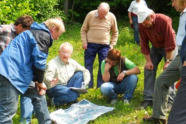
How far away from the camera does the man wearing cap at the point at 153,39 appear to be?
4.91m

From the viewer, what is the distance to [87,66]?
6738mm

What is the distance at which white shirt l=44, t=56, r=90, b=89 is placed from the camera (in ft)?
18.0

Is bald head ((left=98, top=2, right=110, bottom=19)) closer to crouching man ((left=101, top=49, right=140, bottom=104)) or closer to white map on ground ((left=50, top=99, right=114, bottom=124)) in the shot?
crouching man ((left=101, top=49, right=140, bottom=104))

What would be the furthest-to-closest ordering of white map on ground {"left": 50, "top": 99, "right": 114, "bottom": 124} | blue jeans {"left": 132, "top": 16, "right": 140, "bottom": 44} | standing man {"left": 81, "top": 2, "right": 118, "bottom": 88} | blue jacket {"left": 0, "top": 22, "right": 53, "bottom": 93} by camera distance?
1. blue jeans {"left": 132, "top": 16, "right": 140, "bottom": 44}
2. standing man {"left": 81, "top": 2, "right": 118, "bottom": 88}
3. white map on ground {"left": 50, "top": 99, "right": 114, "bottom": 124}
4. blue jacket {"left": 0, "top": 22, "right": 53, "bottom": 93}

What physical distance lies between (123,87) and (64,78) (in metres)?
1.02

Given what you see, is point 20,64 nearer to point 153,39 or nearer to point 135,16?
point 153,39

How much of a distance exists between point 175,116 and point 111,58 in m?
2.24

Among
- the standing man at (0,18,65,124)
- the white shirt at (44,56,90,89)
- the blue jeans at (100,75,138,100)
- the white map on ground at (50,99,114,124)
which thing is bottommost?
the white map on ground at (50,99,114,124)

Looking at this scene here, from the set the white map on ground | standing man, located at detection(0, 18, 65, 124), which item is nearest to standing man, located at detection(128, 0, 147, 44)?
the white map on ground

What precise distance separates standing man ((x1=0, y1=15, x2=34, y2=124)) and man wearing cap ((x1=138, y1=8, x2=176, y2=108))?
162 cm

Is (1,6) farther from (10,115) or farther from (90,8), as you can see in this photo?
(90,8)

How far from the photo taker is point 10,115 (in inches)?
152

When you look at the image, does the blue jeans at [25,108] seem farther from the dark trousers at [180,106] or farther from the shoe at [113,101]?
the dark trousers at [180,106]

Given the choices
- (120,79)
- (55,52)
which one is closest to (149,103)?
(120,79)
